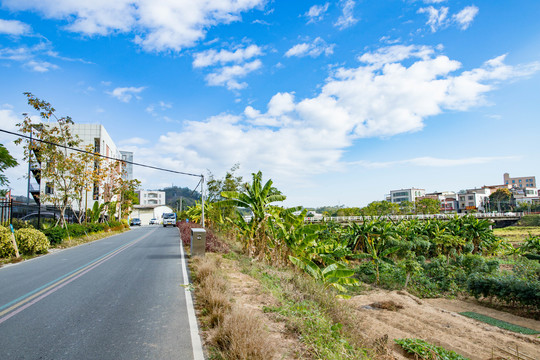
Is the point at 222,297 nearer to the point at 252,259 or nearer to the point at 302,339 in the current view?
the point at 302,339

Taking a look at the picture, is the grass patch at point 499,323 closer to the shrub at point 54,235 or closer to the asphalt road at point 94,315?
the asphalt road at point 94,315

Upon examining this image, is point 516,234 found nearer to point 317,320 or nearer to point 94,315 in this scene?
point 317,320

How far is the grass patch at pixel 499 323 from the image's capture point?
8383mm

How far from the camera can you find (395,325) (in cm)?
846

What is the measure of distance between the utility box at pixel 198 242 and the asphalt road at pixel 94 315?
2.40 m

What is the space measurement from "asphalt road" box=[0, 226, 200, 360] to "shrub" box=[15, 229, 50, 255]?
4.82 meters

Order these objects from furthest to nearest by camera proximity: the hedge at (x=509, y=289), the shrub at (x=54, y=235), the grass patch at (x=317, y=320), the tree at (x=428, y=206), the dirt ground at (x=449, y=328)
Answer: the tree at (x=428, y=206)
the shrub at (x=54, y=235)
the hedge at (x=509, y=289)
the dirt ground at (x=449, y=328)
the grass patch at (x=317, y=320)

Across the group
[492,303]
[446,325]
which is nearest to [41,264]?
[446,325]

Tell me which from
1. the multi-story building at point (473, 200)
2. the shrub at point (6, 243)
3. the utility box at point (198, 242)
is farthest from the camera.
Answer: the multi-story building at point (473, 200)

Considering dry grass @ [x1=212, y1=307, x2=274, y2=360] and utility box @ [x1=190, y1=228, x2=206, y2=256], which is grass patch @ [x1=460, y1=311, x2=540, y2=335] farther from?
utility box @ [x1=190, y1=228, x2=206, y2=256]

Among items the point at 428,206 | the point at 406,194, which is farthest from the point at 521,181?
the point at 428,206

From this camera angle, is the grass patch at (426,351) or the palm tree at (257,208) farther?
the palm tree at (257,208)

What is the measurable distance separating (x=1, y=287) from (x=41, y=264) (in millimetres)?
4708

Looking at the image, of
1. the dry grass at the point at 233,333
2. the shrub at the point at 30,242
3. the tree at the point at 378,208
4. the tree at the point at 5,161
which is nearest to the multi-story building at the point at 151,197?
the tree at the point at 378,208
